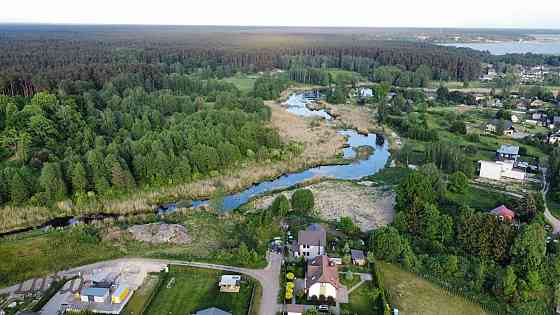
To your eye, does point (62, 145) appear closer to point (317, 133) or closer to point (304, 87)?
point (317, 133)

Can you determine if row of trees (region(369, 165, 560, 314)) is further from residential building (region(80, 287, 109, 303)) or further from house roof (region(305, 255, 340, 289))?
residential building (region(80, 287, 109, 303))

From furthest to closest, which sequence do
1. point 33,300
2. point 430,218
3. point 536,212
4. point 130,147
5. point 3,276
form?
point 130,147
point 536,212
point 430,218
point 3,276
point 33,300

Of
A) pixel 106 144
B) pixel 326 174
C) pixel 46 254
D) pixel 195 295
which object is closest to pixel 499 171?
pixel 326 174

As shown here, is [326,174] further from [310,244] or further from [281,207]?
[310,244]

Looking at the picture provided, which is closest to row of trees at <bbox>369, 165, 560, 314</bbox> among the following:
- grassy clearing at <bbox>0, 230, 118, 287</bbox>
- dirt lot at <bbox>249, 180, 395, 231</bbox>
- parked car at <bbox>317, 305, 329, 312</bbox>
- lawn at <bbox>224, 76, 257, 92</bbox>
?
dirt lot at <bbox>249, 180, 395, 231</bbox>

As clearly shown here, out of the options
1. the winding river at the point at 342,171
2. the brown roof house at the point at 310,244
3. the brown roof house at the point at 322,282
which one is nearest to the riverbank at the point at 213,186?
the winding river at the point at 342,171

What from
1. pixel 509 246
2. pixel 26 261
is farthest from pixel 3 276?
pixel 509 246
